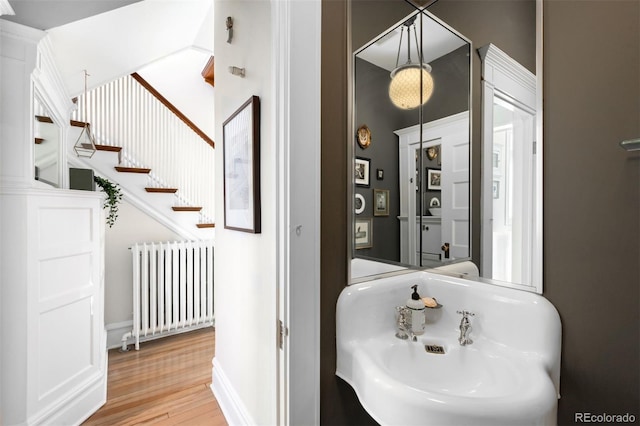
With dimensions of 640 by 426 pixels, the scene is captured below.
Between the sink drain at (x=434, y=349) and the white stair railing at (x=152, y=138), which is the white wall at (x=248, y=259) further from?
the white stair railing at (x=152, y=138)

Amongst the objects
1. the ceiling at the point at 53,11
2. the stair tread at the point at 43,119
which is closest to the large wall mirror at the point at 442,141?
the ceiling at the point at 53,11

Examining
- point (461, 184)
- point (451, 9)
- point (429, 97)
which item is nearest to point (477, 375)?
point (461, 184)

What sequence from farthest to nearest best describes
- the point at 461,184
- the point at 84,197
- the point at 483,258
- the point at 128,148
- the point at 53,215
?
the point at 128,148 → the point at 84,197 → the point at 53,215 → the point at 461,184 → the point at 483,258

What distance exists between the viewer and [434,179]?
133 centimetres

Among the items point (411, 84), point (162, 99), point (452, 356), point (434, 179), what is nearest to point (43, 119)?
point (162, 99)

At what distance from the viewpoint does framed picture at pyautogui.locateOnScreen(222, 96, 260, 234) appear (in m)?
1.25

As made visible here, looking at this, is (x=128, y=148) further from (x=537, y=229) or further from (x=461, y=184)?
(x=537, y=229)

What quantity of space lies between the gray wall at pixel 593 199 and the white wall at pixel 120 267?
311 centimetres

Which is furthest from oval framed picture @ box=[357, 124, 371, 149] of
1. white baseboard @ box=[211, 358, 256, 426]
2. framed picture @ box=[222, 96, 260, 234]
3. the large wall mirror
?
white baseboard @ box=[211, 358, 256, 426]

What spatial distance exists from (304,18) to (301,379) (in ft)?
3.89

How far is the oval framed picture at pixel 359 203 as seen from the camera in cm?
116

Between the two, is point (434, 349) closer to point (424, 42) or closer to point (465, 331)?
point (465, 331)

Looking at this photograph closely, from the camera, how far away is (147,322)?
2.68 m

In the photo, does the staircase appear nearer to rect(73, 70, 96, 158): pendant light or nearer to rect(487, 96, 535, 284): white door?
rect(73, 70, 96, 158): pendant light
